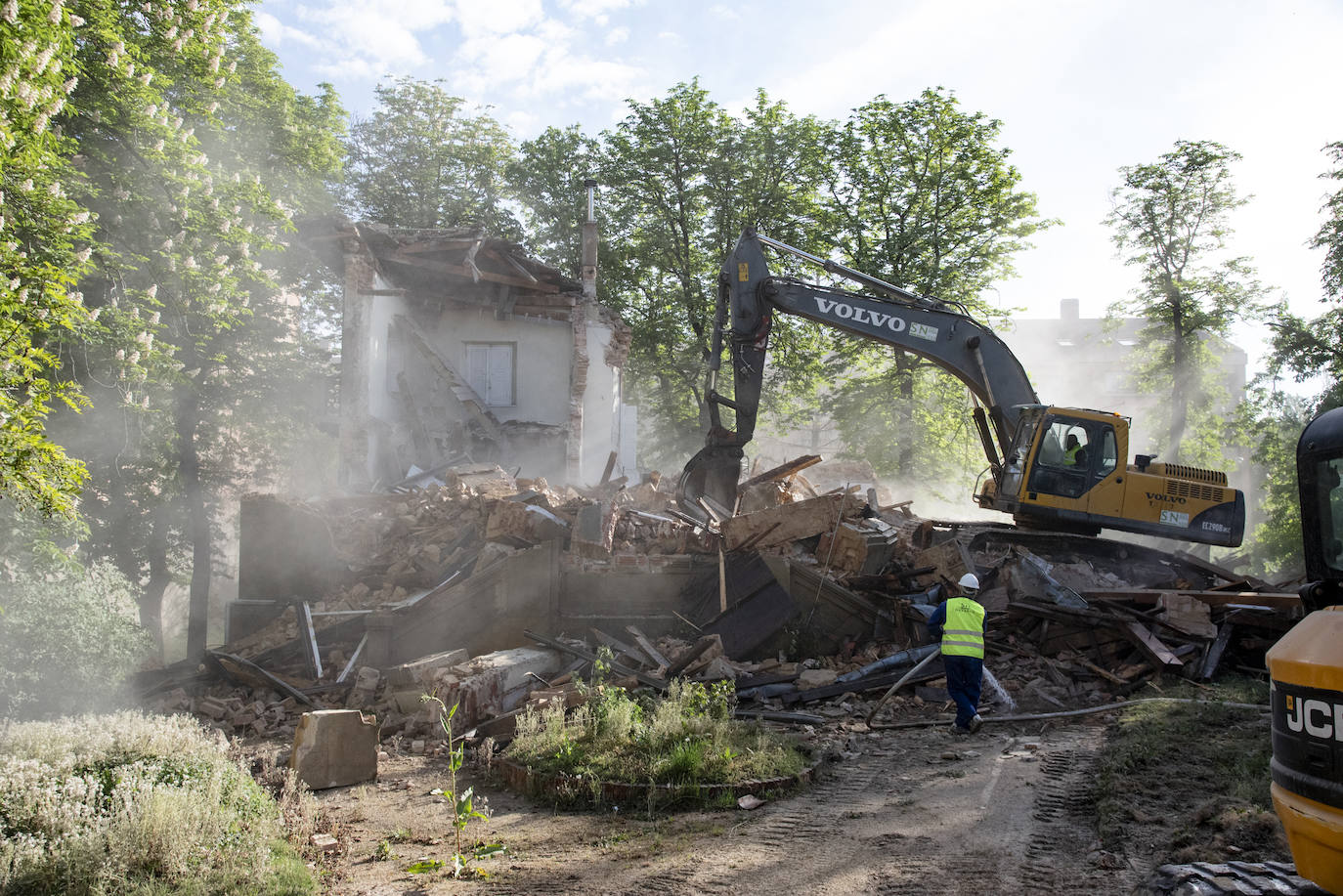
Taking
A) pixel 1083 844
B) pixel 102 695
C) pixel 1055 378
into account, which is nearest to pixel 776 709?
pixel 1083 844

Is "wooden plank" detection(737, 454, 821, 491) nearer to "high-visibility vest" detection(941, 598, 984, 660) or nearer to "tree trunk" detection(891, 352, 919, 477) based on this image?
"high-visibility vest" detection(941, 598, 984, 660)

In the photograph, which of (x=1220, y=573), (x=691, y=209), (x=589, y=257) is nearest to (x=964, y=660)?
(x=1220, y=573)

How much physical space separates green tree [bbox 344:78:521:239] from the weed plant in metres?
25.3

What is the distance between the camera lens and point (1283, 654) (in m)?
3.32

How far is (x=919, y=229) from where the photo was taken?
84.4ft

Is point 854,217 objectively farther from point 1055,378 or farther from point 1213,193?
point 1055,378

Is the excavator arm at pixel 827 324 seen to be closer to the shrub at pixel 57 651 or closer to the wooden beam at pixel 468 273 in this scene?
the shrub at pixel 57 651

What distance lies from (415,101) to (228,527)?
17.1 metres

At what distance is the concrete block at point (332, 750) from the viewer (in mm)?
7621

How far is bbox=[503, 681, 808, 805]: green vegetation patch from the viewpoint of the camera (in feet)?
21.9

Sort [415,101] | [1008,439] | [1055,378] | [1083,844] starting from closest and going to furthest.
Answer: [1083,844]
[1008,439]
[415,101]
[1055,378]

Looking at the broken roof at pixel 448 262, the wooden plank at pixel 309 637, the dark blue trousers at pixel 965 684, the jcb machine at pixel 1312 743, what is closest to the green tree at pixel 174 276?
the broken roof at pixel 448 262

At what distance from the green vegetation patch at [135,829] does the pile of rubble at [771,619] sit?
124 inches

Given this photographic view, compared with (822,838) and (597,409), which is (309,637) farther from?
(597,409)
